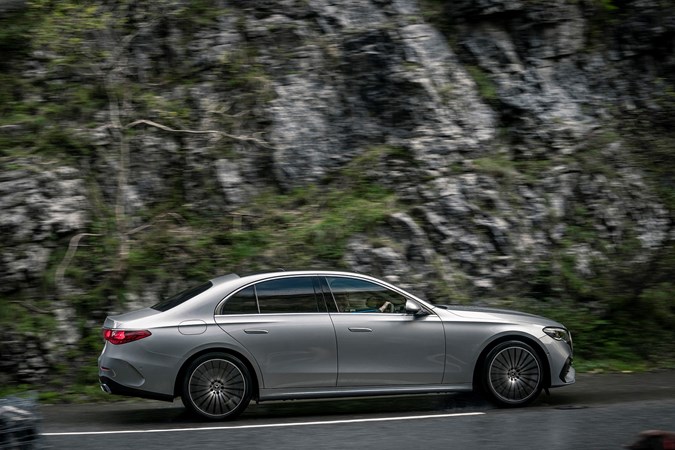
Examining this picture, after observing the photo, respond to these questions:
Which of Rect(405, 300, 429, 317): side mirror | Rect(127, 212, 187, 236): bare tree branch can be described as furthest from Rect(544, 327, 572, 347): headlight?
Rect(127, 212, 187, 236): bare tree branch

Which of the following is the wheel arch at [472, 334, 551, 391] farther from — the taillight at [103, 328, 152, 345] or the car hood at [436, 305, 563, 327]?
the taillight at [103, 328, 152, 345]

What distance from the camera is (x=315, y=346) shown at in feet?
29.4

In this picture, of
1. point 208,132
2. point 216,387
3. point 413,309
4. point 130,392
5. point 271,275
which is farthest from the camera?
point 208,132

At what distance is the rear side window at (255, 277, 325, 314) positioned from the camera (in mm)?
9167

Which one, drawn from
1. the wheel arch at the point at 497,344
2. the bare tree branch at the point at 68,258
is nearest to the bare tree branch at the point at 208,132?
the bare tree branch at the point at 68,258

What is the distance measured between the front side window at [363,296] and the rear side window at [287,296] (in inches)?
9.5

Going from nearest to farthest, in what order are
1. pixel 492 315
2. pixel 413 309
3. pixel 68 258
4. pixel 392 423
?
pixel 392 423 < pixel 413 309 < pixel 492 315 < pixel 68 258

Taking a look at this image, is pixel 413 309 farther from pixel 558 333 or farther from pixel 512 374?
pixel 558 333

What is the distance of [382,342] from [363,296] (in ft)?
1.90

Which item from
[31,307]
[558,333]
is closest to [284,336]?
[558,333]

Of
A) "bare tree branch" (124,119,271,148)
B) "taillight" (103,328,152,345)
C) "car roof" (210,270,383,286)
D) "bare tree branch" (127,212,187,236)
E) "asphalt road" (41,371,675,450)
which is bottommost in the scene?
"asphalt road" (41,371,675,450)

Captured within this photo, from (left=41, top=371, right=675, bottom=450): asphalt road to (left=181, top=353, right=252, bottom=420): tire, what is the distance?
15cm

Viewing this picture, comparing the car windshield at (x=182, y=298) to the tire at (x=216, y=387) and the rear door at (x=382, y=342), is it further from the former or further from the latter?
the rear door at (x=382, y=342)

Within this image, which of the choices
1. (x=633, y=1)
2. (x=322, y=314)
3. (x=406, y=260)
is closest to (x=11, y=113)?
(x=406, y=260)
